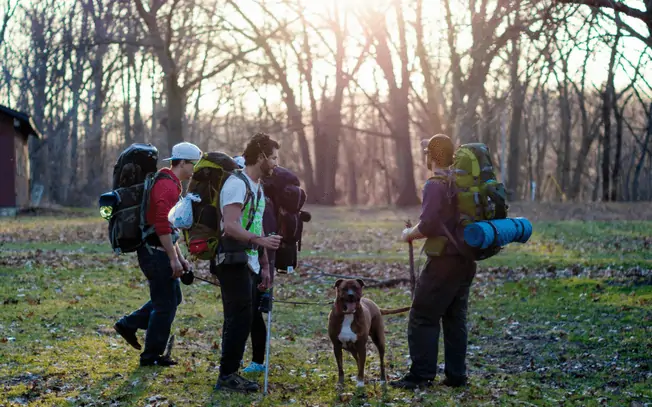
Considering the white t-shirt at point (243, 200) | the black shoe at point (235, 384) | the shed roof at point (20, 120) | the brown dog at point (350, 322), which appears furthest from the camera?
the shed roof at point (20, 120)

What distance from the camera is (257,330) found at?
834 centimetres

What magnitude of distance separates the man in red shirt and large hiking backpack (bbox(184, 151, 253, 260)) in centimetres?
71

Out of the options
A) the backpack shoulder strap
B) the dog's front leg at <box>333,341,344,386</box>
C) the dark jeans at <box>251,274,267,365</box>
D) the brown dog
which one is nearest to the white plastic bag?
the backpack shoulder strap

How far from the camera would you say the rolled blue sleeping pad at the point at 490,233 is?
705 cm

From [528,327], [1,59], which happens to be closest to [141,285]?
[528,327]

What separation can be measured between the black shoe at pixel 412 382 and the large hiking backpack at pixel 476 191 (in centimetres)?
125

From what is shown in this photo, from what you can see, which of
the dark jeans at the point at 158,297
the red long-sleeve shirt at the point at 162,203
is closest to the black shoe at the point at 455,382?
the dark jeans at the point at 158,297

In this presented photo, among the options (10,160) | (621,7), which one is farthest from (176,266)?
(10,160)

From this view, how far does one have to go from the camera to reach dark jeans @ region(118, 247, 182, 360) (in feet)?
26.1

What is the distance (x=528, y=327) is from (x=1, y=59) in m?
48.1

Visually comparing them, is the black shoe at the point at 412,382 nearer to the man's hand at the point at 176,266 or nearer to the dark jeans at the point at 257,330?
the dark jeans at the point at 257,330

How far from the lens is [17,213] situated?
3853 cm

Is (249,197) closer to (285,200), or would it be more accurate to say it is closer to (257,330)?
(285,200)

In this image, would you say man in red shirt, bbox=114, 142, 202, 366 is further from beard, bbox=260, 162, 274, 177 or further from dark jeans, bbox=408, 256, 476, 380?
dark jeans, bbox=408, 256, 476, 380
